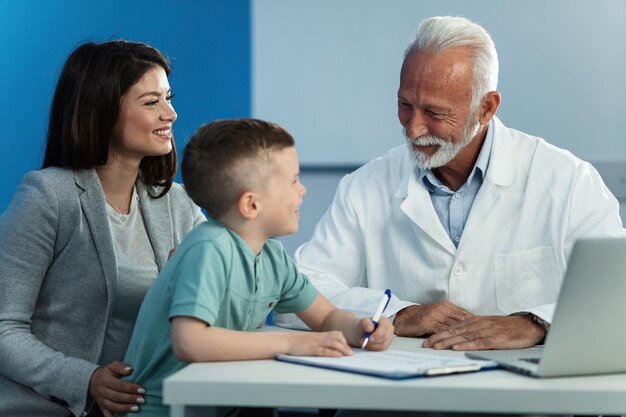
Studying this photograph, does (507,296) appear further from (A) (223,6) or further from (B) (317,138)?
(A) (223,6)

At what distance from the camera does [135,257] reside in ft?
6.81

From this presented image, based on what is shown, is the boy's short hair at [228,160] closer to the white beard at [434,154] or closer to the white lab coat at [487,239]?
the white lab coat at [487,239]

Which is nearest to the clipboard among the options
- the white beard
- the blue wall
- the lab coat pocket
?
the lab coat pocket

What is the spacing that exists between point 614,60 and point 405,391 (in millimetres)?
2731

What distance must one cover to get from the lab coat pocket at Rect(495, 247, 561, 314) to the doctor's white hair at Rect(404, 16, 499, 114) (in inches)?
15.4

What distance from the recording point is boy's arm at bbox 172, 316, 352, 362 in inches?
54.9

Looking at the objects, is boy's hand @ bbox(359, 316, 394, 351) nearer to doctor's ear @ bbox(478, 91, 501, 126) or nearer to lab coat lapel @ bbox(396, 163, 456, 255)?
lab coat lapel @ bbox(396, 163, 456, 255)

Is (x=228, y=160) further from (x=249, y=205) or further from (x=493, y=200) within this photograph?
(x=493, y=200)

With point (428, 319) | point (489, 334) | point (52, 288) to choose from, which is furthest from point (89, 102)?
point (489, 334)

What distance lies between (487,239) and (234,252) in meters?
0.79

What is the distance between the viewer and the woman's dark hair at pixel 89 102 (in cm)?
205

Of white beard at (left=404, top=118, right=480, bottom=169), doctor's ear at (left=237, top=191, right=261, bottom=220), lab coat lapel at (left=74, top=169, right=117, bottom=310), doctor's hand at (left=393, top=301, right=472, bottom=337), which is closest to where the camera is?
doctor's ear at (left=237, top=191, right=261, bottom=220)

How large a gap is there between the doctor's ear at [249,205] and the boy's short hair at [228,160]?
11mm

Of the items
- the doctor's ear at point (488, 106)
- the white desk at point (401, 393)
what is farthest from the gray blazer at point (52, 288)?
the doctor's ear at point (488, 106)
